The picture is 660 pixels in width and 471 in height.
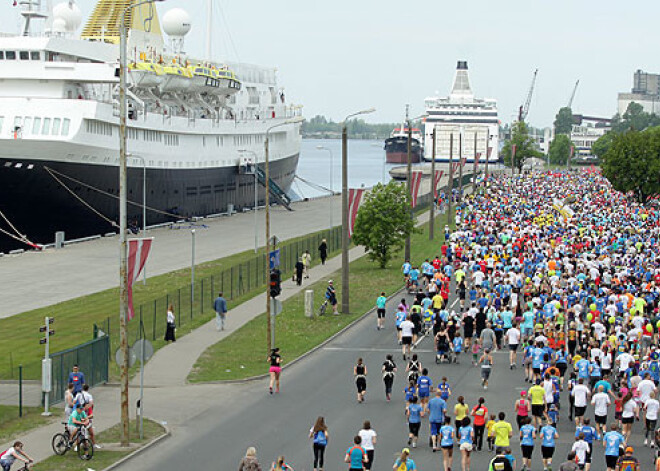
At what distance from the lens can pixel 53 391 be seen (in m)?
23.7

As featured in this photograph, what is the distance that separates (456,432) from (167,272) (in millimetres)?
28574

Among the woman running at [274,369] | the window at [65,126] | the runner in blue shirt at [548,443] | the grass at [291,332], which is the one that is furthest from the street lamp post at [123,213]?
the window at [65,126]

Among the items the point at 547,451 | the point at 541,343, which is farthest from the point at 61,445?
the point at 541,343

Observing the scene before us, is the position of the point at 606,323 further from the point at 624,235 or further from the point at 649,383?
the point at 624,235

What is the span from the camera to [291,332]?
109ft

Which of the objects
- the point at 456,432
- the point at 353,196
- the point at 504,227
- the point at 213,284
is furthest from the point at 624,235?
the point at 456,432

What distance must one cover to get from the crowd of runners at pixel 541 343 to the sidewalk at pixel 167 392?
365 centimetres

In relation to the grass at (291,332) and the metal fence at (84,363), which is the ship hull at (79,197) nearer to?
the grass at (291,332)

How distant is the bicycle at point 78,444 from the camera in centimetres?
1914

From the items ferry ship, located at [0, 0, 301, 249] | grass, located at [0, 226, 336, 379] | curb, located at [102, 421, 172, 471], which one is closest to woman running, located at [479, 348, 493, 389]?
curb, located at [102, 421, 172, 471]

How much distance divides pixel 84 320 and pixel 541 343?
15.8m

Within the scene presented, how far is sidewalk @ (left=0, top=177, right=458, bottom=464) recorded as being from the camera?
69.6ft

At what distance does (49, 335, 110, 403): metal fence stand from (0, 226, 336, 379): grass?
88 centimetres

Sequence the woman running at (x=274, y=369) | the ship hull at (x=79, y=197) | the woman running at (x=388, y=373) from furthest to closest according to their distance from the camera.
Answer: the ship hull at (x=79, y=197) → the woman running at (x=274, y=369) → the woman running at (x=388, y=373)
